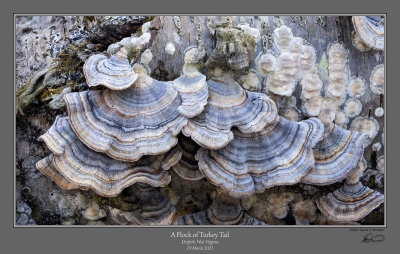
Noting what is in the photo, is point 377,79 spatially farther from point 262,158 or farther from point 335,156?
point 262,158

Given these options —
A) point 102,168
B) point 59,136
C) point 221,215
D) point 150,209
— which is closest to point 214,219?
point 221,215

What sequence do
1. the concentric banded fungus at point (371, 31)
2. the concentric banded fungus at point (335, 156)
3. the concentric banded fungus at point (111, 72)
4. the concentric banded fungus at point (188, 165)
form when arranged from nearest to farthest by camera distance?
1. the concentric banded fungus at point (111, 72)
2. the concentric banded fungus at point (335, 156)
3. the concentric banded fungus at point (188, 165)
4. the concentric banded fungus at point (371, 31)

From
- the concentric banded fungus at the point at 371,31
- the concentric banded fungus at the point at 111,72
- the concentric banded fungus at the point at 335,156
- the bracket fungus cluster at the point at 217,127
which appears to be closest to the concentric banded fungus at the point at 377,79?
the concentric banded fungus at the point at 371,31

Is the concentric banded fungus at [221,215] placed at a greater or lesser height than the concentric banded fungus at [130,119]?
lesser

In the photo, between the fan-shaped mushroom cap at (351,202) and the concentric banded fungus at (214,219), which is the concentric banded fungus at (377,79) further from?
the concentric banded fungus at (214,219)

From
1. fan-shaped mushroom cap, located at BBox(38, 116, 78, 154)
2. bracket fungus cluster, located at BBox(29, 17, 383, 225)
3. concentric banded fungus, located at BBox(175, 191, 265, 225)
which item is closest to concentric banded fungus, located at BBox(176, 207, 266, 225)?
concentric banded fungus, located at BBox(175, 191, 265, 225)

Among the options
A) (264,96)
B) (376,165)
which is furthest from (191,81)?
(376,165)
